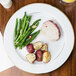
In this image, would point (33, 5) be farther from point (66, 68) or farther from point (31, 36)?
point (66, 68)

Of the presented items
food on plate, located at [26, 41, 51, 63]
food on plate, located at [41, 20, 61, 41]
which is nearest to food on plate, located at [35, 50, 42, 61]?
food on plate, located at [26, 41, 51, 63]

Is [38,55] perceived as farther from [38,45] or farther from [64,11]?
[64,11]

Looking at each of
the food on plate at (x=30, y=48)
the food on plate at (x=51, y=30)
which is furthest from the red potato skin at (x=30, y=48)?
the food on plate at (x=51, y=30)

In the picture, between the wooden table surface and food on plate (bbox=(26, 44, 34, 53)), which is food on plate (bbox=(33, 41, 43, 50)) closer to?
food on plate (bbox=(26, 44, 34, 53))

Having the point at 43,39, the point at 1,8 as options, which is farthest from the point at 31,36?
the point at 1,8

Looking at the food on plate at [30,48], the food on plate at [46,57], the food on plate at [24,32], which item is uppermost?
the food on plate at [24,32]

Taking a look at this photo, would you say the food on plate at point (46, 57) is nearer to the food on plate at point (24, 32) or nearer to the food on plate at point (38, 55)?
the food on plate at point (38, 55)
